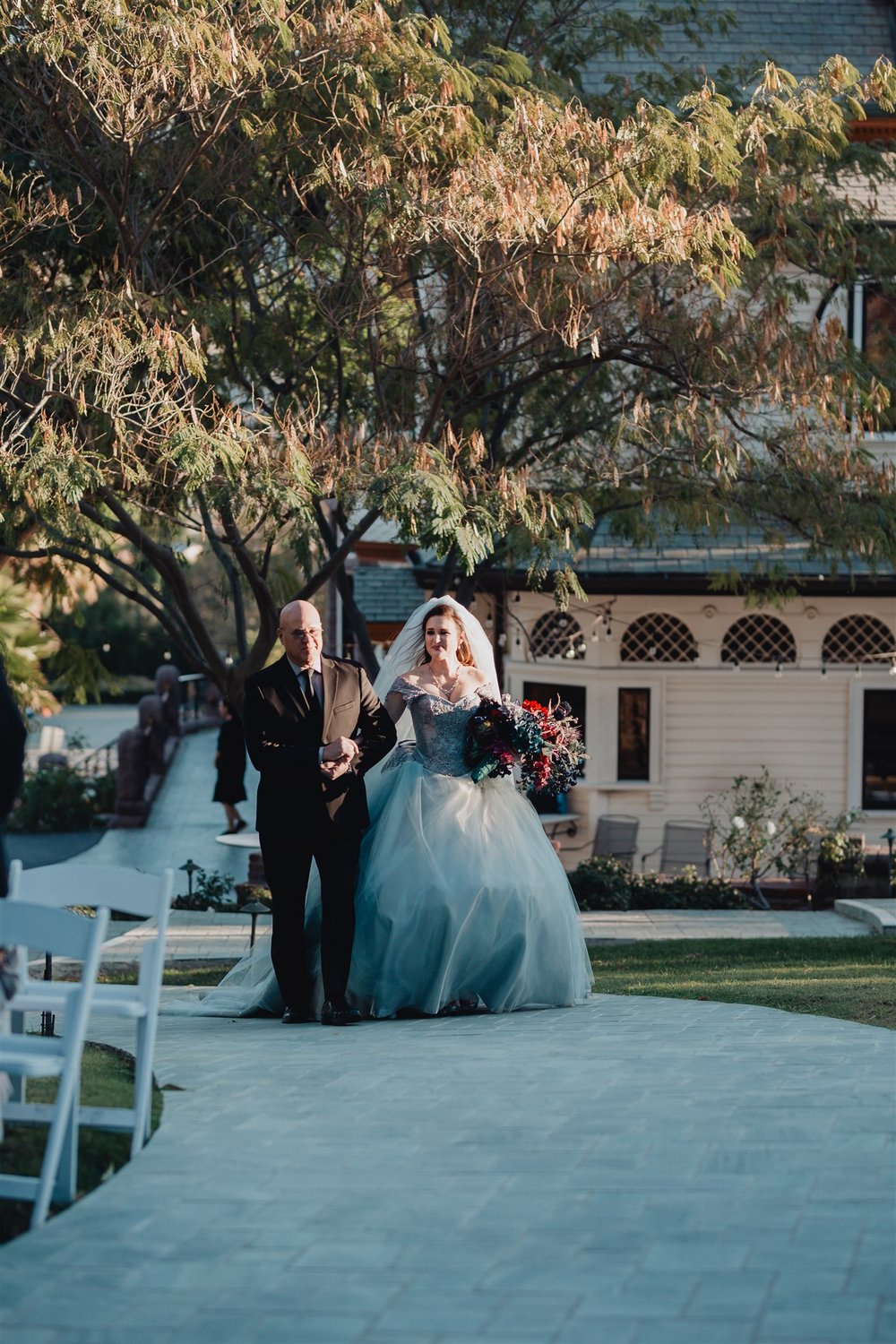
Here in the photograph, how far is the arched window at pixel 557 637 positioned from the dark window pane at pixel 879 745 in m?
3.65

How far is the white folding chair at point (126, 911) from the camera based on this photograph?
5.81 metres

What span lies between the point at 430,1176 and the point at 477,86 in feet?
32.6

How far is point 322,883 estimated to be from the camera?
9039mm

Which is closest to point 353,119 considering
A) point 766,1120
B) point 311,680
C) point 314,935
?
point 311,680

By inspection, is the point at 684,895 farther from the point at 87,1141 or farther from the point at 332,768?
the point at 87,1141

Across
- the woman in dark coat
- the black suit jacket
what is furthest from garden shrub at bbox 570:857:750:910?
the black suit jacket

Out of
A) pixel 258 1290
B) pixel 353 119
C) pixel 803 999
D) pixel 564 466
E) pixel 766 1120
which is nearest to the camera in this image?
pixel 258 1290

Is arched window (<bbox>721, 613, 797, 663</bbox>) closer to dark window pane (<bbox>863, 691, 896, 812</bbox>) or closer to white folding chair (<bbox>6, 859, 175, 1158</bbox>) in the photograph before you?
dark window pane (<bbox>863, 691, 896, 812</bbox>)

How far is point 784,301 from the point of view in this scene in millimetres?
13945

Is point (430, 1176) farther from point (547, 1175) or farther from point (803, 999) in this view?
point (803, 999)

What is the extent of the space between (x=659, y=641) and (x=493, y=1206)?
1630 cm

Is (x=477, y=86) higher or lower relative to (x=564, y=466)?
higher

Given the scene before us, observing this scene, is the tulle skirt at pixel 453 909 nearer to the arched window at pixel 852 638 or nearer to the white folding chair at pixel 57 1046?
the white folding chair at pixel 57 1046

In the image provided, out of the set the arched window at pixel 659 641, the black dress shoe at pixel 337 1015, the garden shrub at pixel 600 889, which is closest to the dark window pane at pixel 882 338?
the arched window at pixel 659 641
